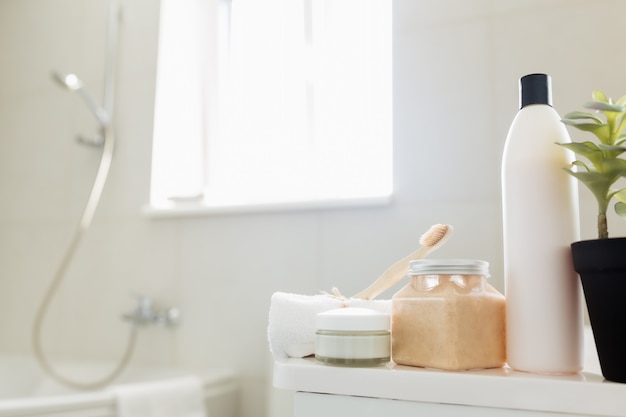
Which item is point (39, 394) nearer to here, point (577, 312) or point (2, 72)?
point (2, 72)

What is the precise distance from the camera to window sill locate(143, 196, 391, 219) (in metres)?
1.37

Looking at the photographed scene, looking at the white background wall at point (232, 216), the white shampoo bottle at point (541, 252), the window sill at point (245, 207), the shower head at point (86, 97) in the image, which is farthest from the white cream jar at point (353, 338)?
the shower head at point (86, 97)

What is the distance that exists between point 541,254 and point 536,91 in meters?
0.16

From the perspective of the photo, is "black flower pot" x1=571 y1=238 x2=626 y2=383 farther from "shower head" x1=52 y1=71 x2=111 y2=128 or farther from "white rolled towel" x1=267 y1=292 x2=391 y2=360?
"shower head" x1=52 y1=71 x2=111 y2=128

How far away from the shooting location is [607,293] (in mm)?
425

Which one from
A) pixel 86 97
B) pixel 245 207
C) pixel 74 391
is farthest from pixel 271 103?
pixel 74 391

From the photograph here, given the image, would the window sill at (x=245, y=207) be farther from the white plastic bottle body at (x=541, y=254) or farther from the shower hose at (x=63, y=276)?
the white plastic bottle body at (x=541, y=254)

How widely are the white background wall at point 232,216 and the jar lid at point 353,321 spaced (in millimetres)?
679

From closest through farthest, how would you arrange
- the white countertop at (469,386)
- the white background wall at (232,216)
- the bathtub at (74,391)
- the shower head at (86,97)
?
the white countertop at (469,386)
the bathtub at (74,391)
the white background wall at (232,216)
the shower head at (86,97)

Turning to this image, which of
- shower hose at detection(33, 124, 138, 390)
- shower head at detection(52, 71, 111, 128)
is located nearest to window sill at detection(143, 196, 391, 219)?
shower hose at detection(33, 124, 138, 390)

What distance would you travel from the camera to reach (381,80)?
5.02 ft

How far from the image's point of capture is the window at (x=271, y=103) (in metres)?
1.54

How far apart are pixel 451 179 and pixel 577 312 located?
0.84 m

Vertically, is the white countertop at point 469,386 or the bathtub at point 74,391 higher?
the white countertop at point 469,386
